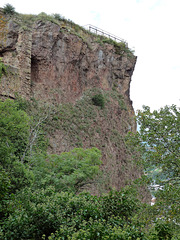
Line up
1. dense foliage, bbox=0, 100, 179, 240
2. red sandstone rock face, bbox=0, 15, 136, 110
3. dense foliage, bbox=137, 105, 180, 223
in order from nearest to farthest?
dense foliage, bbox=0, 100, 179, 240 < dense foliage, bbox=137, 105, 180, 223 < red sandstone rock face, bbox=0, 15, 136, 110

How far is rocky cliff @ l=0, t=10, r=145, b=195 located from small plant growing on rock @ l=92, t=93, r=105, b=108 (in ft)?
1.63

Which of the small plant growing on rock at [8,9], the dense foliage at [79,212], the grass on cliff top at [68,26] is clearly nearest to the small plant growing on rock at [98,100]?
the grass on cliff top at [68,26]

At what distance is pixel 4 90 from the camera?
1906 cm

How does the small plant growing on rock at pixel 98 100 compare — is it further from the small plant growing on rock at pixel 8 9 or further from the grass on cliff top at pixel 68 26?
the small plant growing on rock at pixel 8 9

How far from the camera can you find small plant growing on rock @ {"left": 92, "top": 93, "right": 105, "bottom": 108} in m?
28.4

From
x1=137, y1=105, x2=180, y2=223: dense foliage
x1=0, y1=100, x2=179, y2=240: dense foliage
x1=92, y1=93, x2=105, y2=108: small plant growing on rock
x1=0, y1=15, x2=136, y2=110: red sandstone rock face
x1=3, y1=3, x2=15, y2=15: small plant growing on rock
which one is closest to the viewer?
x1=0, y1=100, x2=179, y2=240: dense foliage

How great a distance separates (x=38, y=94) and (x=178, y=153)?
53.7 ft

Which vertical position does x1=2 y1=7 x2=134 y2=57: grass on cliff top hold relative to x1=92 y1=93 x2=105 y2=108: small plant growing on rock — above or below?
above

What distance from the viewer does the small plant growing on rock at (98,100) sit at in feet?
93.2

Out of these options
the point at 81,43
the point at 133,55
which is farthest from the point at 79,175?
the point at 133,55

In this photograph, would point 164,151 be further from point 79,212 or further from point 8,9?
point 8,9

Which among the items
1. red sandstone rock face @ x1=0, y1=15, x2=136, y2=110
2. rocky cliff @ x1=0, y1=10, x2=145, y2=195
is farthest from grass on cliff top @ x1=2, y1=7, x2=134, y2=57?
red sandstone rock face @ x1=0, y1=15, x2=136, y2=110

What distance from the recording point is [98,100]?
28547mm

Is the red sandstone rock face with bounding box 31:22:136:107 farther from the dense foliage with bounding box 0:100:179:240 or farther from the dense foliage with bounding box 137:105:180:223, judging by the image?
the dense foliage with bounding box 137:105:180:223
